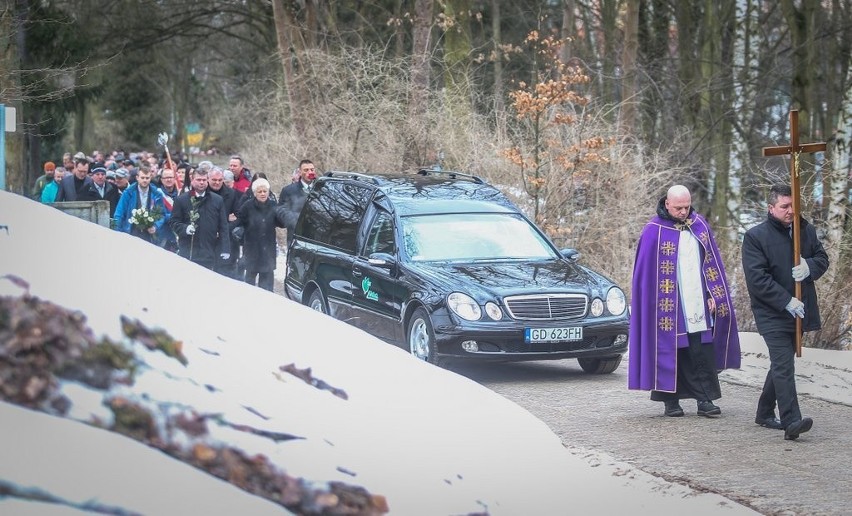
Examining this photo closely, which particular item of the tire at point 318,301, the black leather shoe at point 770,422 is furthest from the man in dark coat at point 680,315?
the tire at point 318,301

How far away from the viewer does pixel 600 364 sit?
12.8 meters

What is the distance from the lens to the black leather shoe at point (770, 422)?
961 centimetres

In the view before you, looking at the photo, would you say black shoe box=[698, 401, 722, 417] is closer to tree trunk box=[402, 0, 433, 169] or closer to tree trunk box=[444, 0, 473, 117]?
tree trunk box=[444, 0, 473, 117]

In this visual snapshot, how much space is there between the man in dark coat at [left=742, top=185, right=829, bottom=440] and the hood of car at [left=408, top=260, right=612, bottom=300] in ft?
10.0

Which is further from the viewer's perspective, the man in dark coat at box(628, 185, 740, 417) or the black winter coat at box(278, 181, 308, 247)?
the black winter coat at box(278, 181, 308, 247)

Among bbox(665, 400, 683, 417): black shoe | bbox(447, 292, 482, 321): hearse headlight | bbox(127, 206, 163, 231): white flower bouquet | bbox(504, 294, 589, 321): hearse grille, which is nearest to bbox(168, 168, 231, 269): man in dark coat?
bbox(127, 206, 163, 231): white flower bouquet

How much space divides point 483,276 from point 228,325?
28.1 ft

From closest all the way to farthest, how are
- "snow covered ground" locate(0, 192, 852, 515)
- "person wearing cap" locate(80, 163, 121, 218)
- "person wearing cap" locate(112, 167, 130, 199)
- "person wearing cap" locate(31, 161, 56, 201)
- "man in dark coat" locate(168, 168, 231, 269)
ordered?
"snow covered ground" locate(0, 192, 852, 515) → "man in dark coat" locate(168, 168, 231, 269) → "person wearing cap" locate(112, 167, 130, 199) → "person wearing cap" locate(80, 163, 121, 218) → "person wearing cap" locate(31, 161, 56, 201)

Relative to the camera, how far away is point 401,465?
152 inches

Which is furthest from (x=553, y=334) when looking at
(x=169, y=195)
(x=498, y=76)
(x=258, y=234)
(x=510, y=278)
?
(x=498, y=76)

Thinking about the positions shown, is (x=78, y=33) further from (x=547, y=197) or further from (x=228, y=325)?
(x=228, y=325)

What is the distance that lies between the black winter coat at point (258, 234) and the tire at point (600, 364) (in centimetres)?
457

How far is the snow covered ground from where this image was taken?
3.14 metres

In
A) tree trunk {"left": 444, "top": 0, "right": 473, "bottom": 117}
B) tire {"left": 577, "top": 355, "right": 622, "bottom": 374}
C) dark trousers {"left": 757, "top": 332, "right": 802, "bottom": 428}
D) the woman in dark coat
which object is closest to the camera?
dark trousers {"left": 757, "top": 332, "right": 802, "bottom": 428}
